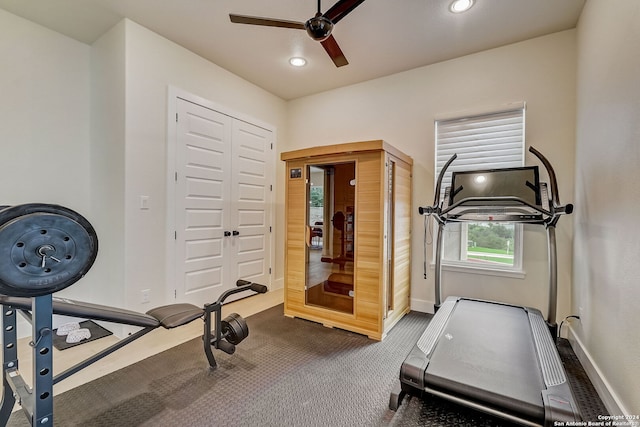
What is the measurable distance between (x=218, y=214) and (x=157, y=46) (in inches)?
74.4

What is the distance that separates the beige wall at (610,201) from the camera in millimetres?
1510

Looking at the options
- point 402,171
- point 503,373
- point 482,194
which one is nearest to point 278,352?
point 503,373

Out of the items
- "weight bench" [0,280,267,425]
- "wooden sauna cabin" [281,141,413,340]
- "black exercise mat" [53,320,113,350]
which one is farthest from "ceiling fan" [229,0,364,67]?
"black exercise mat" [53,320,113,350]

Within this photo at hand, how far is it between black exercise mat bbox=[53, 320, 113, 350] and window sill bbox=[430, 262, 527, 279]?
3600mm

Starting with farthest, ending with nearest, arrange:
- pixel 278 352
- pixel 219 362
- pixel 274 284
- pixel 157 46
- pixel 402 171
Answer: pixel 274 284 < pixel 402 171 < pixel 157 46 < pixel 278 352 < pixel 219 362

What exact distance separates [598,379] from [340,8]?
122 inches

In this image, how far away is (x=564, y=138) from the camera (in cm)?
272

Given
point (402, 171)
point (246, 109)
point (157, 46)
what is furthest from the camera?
point (246, 109)

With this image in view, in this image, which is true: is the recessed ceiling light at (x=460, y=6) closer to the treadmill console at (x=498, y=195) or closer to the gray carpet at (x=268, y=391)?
the treadmill console at (x=498, y=195)

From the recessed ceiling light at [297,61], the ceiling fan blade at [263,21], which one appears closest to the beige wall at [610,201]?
the ceiling fan blade at [263,21]

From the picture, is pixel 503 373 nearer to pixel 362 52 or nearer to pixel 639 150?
pixel 639 150

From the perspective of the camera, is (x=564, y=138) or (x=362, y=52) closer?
(x=564, y=138)

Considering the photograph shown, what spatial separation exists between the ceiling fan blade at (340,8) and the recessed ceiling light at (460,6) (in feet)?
3.65

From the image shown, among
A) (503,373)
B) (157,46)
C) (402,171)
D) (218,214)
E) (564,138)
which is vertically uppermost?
(157,46)
